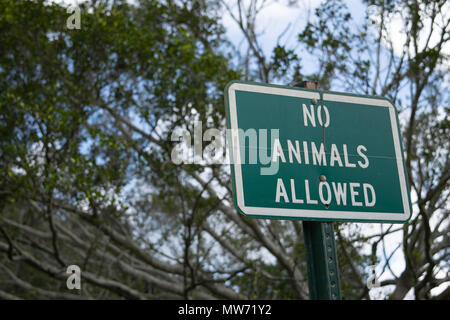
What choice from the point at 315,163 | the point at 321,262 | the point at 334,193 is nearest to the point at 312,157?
the point at 315,163

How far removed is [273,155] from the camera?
199 cm

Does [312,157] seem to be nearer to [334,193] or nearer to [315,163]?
[315,163]

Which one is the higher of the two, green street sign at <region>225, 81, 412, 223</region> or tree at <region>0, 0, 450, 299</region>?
tree at <region>0, 0, 450, 299</region>

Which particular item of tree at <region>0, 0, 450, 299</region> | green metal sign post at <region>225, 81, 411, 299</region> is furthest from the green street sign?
tree at <region>0, 0, 450, 299</region>

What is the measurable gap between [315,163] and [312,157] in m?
0.03

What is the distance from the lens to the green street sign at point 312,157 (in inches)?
76.5

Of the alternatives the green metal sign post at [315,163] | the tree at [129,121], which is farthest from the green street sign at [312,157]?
the tree at [129,121]

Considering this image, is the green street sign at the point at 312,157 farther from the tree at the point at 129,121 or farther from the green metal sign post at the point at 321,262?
the tree at the point at 129,121

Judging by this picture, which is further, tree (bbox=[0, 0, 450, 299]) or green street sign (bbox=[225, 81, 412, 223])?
tree (bbox=[0, 0, 450, 299])

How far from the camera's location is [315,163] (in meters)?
2.05

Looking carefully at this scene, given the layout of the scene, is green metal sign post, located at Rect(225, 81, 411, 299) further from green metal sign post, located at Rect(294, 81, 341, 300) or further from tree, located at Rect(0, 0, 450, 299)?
tree, located at Rect(0, 0, 450, 299)

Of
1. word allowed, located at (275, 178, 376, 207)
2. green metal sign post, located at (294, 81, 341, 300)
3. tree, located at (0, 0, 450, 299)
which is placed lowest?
green metal sign post, located at (294, 81, 341, 300)

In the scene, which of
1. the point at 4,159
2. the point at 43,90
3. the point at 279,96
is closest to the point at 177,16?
the point at 43,90

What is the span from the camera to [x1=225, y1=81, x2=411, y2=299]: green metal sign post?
76.1 inches
